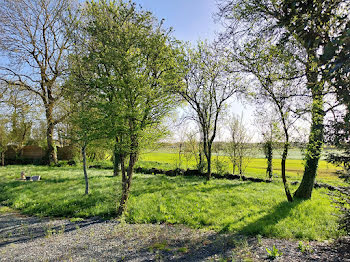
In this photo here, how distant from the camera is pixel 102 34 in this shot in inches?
248

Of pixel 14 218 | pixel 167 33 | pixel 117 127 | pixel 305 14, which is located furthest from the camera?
pixel 14 218

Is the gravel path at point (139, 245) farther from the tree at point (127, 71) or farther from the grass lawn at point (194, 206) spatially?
the tree at point (127, 71)

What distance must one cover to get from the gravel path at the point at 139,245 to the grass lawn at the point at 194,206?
21.0 inches

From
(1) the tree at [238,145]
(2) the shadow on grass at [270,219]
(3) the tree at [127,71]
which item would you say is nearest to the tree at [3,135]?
(3) the tree at [127,71]

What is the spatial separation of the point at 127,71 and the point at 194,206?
527 cm

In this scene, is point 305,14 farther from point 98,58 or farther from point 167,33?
point 98,58

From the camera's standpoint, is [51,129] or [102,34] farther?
[51,129]

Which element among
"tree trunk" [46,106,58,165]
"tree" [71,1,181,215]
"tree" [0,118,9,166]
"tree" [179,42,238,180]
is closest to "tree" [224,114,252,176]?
"tree" [179,42,238,180]

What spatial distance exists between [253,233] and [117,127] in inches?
188

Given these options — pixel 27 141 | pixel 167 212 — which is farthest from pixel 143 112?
pixel 27 141

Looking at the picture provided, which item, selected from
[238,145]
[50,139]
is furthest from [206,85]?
[50,139]

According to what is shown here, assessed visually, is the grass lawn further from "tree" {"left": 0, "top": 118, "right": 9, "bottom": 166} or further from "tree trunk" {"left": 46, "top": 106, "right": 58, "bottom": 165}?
"tree" {"left": 0, "top": 118, "right": 9, "bottom": 166}

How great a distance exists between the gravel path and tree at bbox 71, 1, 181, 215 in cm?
245

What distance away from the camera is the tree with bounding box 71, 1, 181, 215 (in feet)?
20.0
